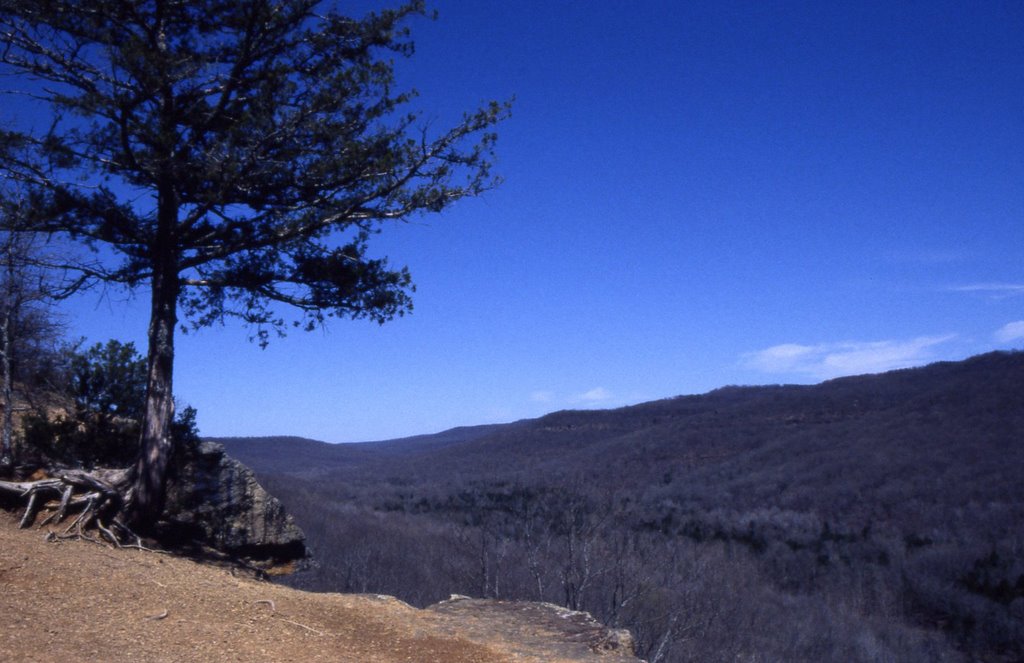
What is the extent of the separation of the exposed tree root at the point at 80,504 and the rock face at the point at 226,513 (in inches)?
38.5

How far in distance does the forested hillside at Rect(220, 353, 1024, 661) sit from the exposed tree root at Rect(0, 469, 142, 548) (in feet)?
18.9

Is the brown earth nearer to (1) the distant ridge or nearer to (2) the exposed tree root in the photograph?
(2) the exposed tree root

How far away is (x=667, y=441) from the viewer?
48.2 meters

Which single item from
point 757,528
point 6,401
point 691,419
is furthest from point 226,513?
point 691,419

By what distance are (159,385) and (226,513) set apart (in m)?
2.11

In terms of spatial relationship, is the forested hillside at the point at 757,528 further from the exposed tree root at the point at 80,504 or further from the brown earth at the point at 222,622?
the exposed tree root at the point at 80,504

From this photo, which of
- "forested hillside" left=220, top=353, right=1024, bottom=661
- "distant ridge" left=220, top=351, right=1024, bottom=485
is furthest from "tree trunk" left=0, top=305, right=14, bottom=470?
"distant ridge" left=220, top=351, right=1024, bottom=485

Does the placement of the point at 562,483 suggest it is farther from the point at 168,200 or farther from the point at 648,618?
the point at 168,200

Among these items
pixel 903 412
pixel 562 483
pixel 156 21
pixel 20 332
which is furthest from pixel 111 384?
pixel 903 412

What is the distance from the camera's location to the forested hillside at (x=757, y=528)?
15.6 meters

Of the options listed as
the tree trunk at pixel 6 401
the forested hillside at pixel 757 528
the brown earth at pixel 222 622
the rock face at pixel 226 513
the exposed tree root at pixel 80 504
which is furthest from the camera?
the forested hillside at pixel 757 528

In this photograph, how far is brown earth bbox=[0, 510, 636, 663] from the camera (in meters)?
5.25

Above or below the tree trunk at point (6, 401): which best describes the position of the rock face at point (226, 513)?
below

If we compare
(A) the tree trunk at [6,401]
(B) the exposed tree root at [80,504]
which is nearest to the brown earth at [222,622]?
(B) the exposed tree root at [80,504]
